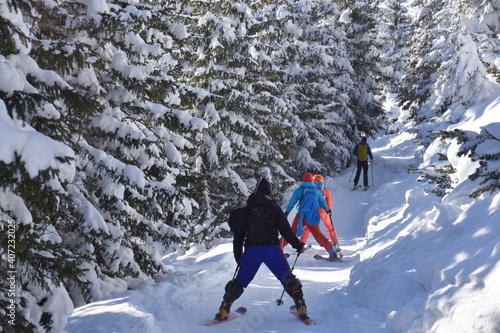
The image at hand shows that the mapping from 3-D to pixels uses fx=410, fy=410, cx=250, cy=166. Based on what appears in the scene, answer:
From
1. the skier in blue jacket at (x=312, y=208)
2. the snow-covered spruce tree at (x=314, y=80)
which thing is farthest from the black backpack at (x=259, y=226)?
the snow-covered spruce tree at (x=314, y=80)

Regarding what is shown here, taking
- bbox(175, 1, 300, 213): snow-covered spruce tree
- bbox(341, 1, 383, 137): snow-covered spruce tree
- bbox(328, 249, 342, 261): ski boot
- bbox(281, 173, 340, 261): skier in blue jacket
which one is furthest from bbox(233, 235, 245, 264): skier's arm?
bbox(341, 1, 383, 137): snow-covered spruce tree

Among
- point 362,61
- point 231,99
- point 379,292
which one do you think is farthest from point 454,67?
point 379,292

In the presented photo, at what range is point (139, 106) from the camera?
8.81 m

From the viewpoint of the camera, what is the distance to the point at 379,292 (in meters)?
6.16

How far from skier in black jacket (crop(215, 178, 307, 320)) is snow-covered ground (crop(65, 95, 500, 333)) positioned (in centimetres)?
48

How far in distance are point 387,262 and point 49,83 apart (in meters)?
6.16

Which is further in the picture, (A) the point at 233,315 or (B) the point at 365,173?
(B) the point at 365,173

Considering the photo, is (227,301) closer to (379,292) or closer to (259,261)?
(259,261)

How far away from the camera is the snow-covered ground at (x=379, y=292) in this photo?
4340 millimetres

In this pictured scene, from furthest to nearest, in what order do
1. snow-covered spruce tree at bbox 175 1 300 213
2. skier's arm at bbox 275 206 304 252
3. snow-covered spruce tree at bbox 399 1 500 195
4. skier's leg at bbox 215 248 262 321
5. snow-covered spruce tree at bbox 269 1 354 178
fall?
snow-covered spruce tree at bbox 269 1 354 178, snow-covered spruce tree at bbox 399 1 500 195, snow-covered spruce tree at bbox 175 1 300 213, skier's arm at bbox 275 206 304 252, skier's leg at bbox 215 248 262 321

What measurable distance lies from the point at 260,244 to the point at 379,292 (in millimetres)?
1924

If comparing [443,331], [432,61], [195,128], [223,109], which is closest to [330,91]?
[432,61]

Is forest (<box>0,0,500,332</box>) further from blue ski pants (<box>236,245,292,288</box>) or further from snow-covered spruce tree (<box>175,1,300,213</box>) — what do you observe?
blue ski pants (<box>236,245,292,288</box>)

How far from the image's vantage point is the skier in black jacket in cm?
611
